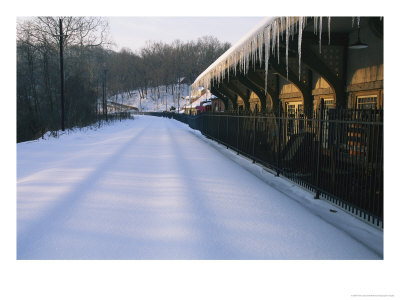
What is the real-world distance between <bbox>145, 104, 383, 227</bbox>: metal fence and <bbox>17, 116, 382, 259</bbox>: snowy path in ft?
1.97

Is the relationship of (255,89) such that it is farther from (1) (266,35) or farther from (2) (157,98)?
(2) (157,98)

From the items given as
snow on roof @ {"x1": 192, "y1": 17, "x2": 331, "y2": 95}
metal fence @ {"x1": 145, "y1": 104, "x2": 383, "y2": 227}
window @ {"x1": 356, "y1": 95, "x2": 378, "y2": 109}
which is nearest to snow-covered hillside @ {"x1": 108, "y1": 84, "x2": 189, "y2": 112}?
snow on roof @ {"x1": 192, "y1": 17, "x2": 331, "y2": 95}

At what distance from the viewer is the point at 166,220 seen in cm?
471

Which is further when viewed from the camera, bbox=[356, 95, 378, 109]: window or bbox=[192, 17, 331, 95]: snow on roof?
bbox=[356, 95, 378, 109]: window

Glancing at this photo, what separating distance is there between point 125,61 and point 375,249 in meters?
154

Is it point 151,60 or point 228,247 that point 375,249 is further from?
point 151,60

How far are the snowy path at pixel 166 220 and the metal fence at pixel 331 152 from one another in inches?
23.6

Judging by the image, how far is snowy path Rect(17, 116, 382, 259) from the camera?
377 cm

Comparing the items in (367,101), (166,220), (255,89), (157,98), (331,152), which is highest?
(157,98)

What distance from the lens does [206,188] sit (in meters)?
6.73

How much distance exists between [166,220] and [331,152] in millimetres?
3308

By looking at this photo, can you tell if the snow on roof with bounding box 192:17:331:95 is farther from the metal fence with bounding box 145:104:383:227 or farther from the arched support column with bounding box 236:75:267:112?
the arched support column with bounding box 236:75:267:112

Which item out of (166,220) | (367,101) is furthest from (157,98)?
(166,220)

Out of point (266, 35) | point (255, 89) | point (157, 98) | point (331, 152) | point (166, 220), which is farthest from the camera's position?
point (157, 98)
